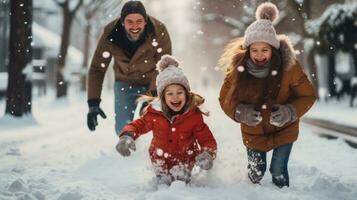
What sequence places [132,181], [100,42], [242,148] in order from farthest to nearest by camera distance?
[242,148]
[100,42]
[132,181]

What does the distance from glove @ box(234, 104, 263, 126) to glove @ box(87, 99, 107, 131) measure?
6.10 ft

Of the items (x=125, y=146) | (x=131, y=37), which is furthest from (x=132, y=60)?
(x=125, y=146)

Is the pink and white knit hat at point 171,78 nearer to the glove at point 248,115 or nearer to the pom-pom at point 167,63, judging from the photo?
the pom-pom at point 167,63

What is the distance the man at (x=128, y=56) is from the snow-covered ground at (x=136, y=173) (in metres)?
0.69

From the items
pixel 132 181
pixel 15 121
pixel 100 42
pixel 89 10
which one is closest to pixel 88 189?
pixel 132 181

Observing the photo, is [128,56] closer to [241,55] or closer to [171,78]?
[171,78]

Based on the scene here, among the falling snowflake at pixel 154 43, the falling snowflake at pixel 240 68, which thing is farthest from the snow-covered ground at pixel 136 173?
the falling snowflake at pixel 154 43

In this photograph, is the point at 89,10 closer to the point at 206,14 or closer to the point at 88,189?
the point at 206,14

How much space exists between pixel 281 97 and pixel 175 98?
948 millimetres

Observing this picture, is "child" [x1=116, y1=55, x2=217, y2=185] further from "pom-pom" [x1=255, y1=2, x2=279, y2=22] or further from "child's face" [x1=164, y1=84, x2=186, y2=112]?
"pom-pom" [x1=255, y1=2, x2=279, y2=22]

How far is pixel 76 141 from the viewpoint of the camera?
30.1 ft

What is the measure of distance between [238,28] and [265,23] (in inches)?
1194

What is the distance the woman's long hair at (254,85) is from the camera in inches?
183

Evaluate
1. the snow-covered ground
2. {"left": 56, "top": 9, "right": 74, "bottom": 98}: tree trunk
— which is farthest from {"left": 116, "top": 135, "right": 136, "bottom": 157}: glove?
{"left": 56, "top": 9, "right": 74, "bottom": 98}: tree trunk
